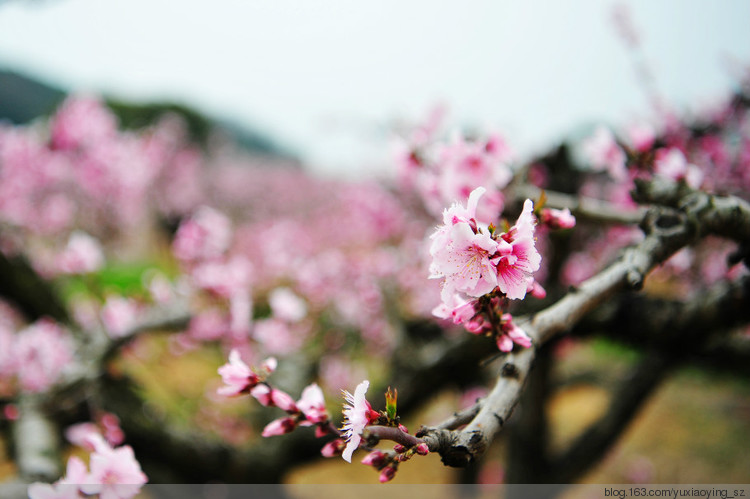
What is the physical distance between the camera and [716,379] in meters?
5.55

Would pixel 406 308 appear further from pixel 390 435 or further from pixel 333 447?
pixel 390 435

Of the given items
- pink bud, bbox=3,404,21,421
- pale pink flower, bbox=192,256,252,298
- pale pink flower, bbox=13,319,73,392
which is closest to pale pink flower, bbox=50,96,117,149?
pale pink flower, bbox=13,319,73,392

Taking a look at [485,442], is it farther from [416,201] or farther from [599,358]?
[599,358]

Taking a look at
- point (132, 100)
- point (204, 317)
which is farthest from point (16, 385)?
point (132, 100)

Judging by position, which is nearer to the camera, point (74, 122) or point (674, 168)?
point (674, 168)

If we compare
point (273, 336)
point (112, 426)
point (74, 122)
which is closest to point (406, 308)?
point (273, 336)

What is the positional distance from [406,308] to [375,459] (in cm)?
511

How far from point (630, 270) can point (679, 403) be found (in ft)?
18.8

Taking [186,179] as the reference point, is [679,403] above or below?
below

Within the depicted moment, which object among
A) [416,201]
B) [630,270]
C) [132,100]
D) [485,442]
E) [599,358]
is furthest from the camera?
[132,100]

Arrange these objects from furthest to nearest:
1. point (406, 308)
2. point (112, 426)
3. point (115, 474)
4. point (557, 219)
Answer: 1. point (406, 308)
2. point (112, 426)
3. point (115, 474)
4. point (557, 219)

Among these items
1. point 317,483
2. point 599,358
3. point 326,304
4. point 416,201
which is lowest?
point 599,358

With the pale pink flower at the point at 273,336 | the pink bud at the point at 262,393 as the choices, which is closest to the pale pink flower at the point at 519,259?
the pink bud at the point at 262,393

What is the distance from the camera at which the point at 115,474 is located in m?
0.96
